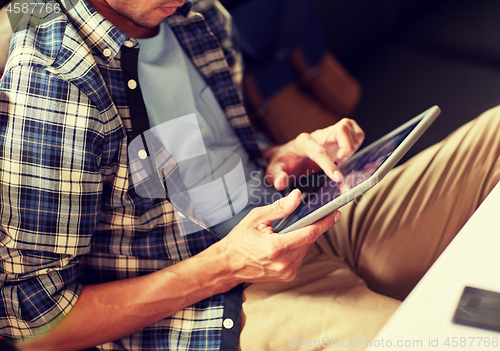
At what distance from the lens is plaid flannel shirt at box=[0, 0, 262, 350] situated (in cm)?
57

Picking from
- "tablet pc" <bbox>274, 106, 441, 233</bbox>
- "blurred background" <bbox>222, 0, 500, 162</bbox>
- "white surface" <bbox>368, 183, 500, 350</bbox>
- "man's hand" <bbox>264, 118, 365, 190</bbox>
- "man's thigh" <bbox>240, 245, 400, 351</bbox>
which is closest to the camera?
"white surface" <bbox>368, 183, 500, 350</bbox>

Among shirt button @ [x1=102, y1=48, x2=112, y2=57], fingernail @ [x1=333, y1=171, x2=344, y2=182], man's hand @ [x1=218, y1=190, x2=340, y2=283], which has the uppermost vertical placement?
shirt button @ [x1=102, y1=48, x2=112, y2=57]

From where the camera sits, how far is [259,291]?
29.0 inches

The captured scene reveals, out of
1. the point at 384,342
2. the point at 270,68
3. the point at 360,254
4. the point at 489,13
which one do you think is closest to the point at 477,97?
the point at 489,13

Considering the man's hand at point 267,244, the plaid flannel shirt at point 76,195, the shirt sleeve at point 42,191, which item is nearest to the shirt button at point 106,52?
the plaid flannel shirt at point 76,195

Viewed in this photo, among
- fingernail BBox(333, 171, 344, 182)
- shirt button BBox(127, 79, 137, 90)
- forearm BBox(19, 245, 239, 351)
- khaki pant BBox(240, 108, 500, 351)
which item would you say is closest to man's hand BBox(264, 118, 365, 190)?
fingernail BBox(333, 171, 344, 182)

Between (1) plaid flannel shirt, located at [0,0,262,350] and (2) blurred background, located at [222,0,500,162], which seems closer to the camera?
(1) plaid flannel shirt, located at [0,0,262,350]

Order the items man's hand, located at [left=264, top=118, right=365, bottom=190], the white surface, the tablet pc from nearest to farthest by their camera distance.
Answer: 1. the white surface
2. the tablet pc
3. man's hand, located at [left=264, top=118, right=365, bottom=190]

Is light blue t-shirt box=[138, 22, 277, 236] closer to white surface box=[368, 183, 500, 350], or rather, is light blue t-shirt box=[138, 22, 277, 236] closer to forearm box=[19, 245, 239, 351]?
forearm box=[19, 245, 239, 351]

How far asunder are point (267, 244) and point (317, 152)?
0.25 meters

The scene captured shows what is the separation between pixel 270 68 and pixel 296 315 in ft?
2.96

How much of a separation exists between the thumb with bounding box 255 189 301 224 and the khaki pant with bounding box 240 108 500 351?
16 cm

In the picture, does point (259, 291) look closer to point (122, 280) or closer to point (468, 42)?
point (122, 280)

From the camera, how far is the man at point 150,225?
0.58 meters
